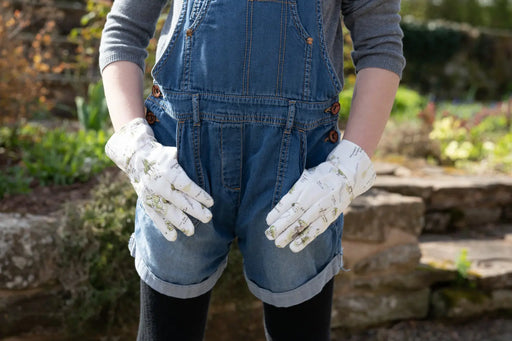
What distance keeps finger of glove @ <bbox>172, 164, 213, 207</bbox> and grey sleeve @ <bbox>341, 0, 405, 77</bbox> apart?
1.31ft

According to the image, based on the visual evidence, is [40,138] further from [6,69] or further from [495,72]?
[495,72]

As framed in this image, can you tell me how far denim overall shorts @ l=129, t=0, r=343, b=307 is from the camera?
36.7 inches

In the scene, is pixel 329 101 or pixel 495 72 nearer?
pixel 329 101

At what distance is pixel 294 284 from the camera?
3.22 ft

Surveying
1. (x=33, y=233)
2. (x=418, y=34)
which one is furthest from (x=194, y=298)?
(x=418, y=34)

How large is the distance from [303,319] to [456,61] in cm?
893

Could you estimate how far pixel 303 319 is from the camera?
1.04 m

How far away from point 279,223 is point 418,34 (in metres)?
8.64

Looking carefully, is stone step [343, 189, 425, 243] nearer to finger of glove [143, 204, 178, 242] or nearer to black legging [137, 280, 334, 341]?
black legging [137, 280, 334, 341]

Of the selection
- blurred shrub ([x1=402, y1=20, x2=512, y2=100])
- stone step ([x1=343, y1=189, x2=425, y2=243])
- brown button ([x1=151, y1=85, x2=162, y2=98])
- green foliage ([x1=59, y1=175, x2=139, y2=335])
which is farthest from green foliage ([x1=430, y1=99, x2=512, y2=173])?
blurred shrub ([x1=402, y1=20, x2=512, y2=100])

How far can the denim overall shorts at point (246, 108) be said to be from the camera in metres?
0.93

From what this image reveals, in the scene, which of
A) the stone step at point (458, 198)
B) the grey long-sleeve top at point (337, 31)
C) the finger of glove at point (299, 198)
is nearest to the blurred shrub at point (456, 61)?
the stone step at point (458, 198)

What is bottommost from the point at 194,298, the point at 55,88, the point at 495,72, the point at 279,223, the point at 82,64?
the point at 495,72

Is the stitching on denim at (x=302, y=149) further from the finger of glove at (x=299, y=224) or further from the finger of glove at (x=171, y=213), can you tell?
the finger of glove at (x=171, y=213)
